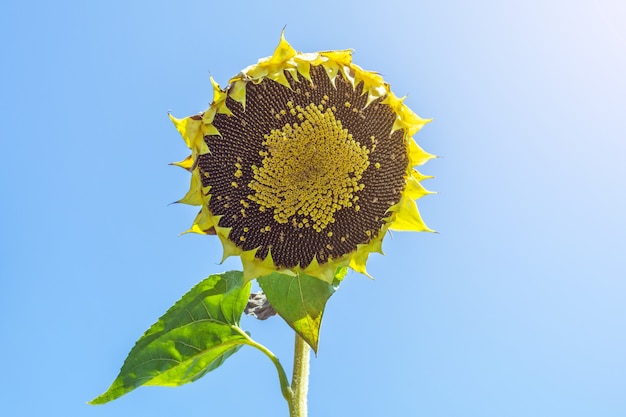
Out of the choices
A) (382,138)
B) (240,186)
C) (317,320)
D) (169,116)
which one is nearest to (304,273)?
(317,320)

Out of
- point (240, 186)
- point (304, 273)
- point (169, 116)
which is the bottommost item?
point (304, 273)

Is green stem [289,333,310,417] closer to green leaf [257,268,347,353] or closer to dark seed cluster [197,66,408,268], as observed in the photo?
green leaf [257,268,347,353]

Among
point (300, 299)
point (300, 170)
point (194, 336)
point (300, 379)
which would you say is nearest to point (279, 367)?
point (300, 379)

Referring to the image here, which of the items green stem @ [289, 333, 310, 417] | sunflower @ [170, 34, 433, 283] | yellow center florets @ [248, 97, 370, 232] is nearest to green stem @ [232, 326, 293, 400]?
green stem @ [289, 333, 310, 417]

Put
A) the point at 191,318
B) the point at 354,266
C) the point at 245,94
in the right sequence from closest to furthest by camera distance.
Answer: the point at 245,94 < the point at 354,266 < the point at 191,318

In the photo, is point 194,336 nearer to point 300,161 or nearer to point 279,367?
point 279,367

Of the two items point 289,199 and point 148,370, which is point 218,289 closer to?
point 148,370
